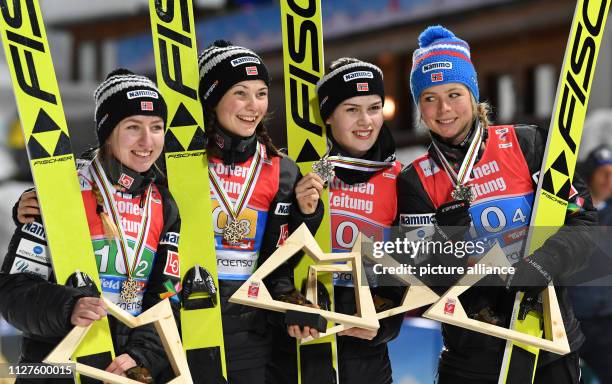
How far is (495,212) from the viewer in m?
3.33

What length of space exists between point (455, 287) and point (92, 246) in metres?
1.27

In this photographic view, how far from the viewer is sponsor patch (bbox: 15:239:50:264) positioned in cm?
304

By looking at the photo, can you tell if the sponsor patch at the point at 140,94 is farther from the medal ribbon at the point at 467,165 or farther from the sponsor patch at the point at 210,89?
the medal ribbon at the point at 467,165

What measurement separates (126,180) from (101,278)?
13.4 inches

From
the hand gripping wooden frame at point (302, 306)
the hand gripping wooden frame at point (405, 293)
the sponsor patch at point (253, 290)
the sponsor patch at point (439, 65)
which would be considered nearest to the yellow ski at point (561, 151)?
the hand gripping wooden frame at point (405, 293)

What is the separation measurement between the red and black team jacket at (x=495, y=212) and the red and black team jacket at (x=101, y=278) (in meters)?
0.90

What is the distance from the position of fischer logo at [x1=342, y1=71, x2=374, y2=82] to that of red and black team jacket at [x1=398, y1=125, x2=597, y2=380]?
14.4 inches

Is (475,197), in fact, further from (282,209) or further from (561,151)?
(282,209)

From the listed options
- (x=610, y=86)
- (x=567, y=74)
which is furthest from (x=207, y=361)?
(x=610, y=86)

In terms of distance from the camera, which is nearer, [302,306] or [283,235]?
[302,306]

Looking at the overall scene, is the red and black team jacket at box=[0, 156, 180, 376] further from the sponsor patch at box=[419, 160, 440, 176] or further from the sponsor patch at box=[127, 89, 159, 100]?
the sponsor patch at box=[419, 160, 440, 176]

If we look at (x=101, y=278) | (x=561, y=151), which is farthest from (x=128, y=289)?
(x=561, y=151)

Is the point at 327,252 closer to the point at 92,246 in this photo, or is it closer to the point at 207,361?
the point at 207,361

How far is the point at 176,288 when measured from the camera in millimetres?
3230
